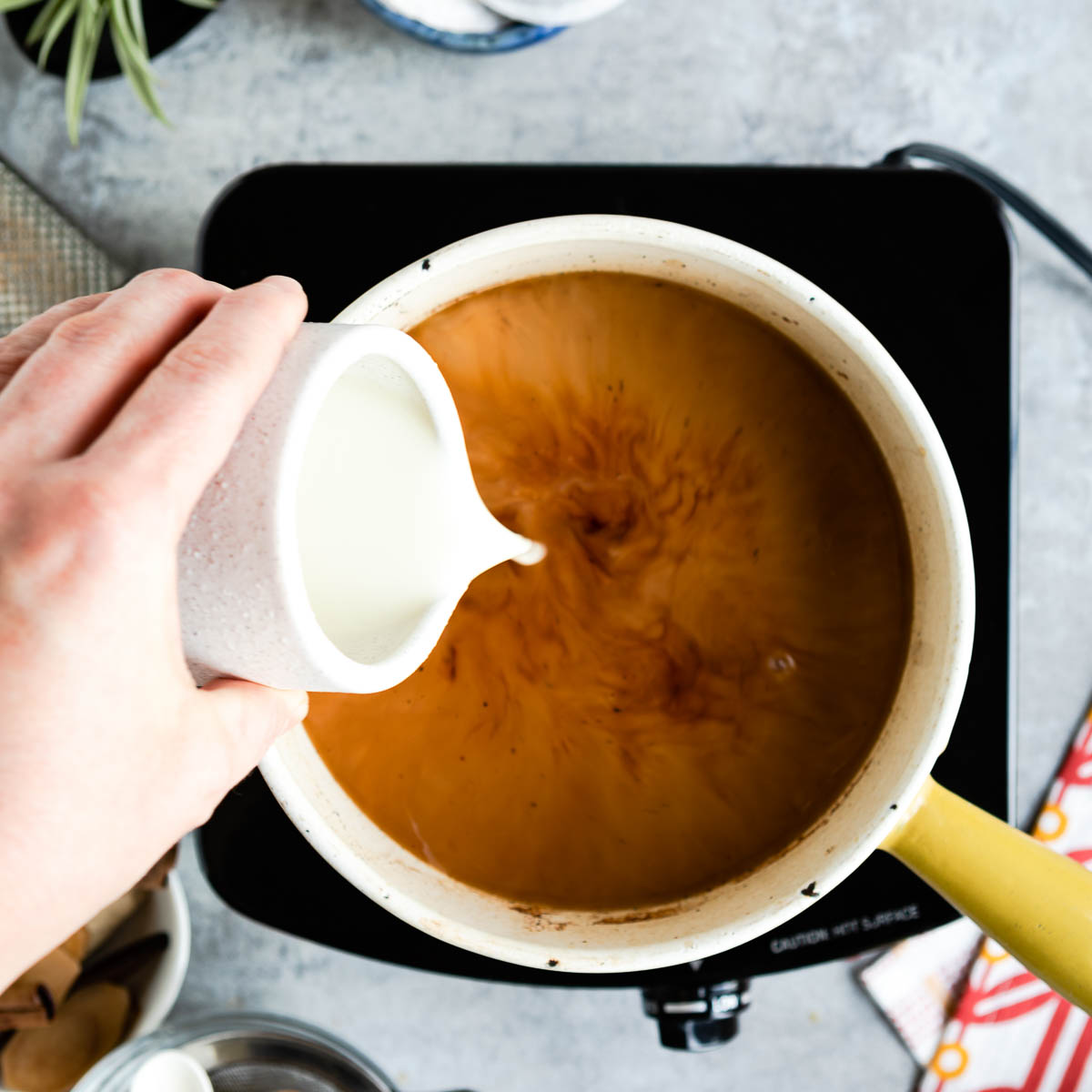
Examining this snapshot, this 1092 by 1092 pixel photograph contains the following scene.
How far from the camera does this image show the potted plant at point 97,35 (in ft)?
1.90

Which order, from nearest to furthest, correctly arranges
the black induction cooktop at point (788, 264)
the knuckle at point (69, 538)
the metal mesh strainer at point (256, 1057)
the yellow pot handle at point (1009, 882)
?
the knuckle at point (69, 538) → the yellow pot handle at point (1009, 882) → the black induction cooktop at point (788, 264) → the metal mesh strainer at point (256, 1057)

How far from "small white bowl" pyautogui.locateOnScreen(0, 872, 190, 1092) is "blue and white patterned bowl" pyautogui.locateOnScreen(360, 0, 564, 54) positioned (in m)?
0.52

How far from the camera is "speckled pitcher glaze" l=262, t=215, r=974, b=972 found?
38 centimetres

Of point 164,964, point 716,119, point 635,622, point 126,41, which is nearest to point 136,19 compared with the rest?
point 126,41

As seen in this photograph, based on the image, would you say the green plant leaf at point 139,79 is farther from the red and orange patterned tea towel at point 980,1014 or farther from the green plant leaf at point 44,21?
the red and orange patterned tea towel at point 980,1014

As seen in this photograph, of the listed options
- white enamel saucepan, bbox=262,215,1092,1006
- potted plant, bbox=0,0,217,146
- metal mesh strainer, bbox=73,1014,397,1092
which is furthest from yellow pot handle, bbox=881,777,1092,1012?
potted plant, bbox=0,0,217,146

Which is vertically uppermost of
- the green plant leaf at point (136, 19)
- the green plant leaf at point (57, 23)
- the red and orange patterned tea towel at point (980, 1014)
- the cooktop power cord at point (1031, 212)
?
the cooktop power cord at point (1031, 212)

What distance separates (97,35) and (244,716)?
502 millimetres

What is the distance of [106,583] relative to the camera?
9.5 inches

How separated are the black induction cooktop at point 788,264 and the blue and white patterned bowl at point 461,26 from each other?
0.39 ft

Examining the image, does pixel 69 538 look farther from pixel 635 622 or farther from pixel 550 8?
pixel 550 8

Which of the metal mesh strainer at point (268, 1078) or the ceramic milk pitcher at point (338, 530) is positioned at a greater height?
the ceramic milk pitcher at point (338, 530)

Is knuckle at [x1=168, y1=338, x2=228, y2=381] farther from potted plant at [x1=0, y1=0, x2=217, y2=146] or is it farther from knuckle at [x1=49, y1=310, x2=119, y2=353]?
potted plant at [x1=0, y1=0, x2=217, y2=146]

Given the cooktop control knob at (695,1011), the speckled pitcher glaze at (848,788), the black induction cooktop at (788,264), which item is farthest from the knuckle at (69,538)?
the cooktop control knob at (695,1011)
